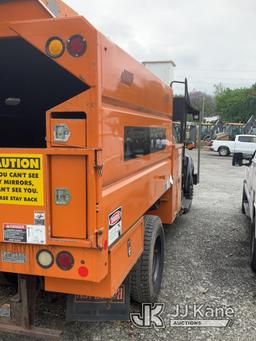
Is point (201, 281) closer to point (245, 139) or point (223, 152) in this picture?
point (245, 139)

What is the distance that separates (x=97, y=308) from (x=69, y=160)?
132 centimetres

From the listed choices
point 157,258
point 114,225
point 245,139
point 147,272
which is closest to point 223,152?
point 245,139

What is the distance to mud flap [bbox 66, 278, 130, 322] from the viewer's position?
112 inches

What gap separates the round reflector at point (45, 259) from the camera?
2.35 m

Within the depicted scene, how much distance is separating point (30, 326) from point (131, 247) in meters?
0.92

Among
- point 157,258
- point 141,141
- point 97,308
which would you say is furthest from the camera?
point 157,258

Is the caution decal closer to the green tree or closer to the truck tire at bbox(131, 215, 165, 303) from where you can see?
the truck tire at bbox(131, 215, 165, 303)

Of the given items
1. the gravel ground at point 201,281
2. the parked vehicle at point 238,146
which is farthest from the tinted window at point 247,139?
the gravel ground at point 201,281

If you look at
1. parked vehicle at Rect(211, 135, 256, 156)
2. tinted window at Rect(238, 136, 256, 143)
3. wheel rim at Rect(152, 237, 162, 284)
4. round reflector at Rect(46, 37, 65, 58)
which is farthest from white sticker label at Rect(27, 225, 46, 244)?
tinted window at Rect(238, 136, 256, 143)

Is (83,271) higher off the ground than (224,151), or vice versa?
(83,271)

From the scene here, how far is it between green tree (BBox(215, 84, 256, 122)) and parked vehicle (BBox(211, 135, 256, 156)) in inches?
676

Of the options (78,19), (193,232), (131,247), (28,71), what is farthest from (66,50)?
(193,232)

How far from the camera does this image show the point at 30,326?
105 inches

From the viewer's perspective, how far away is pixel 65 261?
2330 mm
